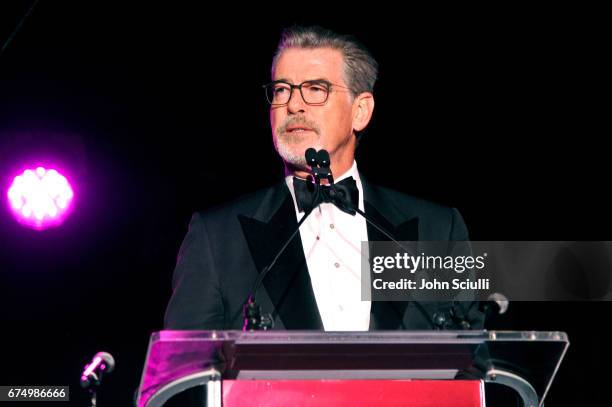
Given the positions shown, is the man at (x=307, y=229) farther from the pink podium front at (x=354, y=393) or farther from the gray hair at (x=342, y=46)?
the pink podium front at (x=354, y=393)

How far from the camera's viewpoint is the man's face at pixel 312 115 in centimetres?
340

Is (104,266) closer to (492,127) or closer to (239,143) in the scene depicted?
(239,143)

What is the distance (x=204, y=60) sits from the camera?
183 inches

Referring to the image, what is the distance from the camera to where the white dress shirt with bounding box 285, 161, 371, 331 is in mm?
3094

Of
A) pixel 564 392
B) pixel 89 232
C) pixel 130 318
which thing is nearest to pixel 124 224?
pixel 89 232

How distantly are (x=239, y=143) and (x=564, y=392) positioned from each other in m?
1.99

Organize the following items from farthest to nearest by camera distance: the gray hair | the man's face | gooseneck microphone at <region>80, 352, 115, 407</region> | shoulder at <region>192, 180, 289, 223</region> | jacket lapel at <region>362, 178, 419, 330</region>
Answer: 1. the gray hair
2. the man's face
3. shoulder at <region>192, 180, 289, 223</region>
4. jacket lapel at <region>362, 178, 419, 330</region>
5. gooseneck microphone at <region>80, 352, 115, 407</region>

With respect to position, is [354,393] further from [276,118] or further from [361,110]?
[361,110]

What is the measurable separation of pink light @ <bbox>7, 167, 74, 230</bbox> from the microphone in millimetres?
2332

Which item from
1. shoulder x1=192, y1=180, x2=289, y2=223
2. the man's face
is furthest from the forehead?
shoulder x1=192, y1=180, x2=289, y2=223

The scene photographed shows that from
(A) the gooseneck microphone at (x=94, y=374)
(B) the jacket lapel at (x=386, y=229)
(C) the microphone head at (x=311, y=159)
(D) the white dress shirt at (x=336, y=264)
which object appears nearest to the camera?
(A) the gooseneck microphone at (x=94, y=374)

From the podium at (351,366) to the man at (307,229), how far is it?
648mm

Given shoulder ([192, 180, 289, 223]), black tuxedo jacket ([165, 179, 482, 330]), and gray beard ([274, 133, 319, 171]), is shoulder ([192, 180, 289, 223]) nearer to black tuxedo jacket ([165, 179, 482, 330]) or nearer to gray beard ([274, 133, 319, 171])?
black tuxedo jacket ([165, 179, 482, 330])

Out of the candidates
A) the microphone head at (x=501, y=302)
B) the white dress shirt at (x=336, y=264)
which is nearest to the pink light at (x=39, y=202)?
the white dress shirt at (x=336, y=264)
